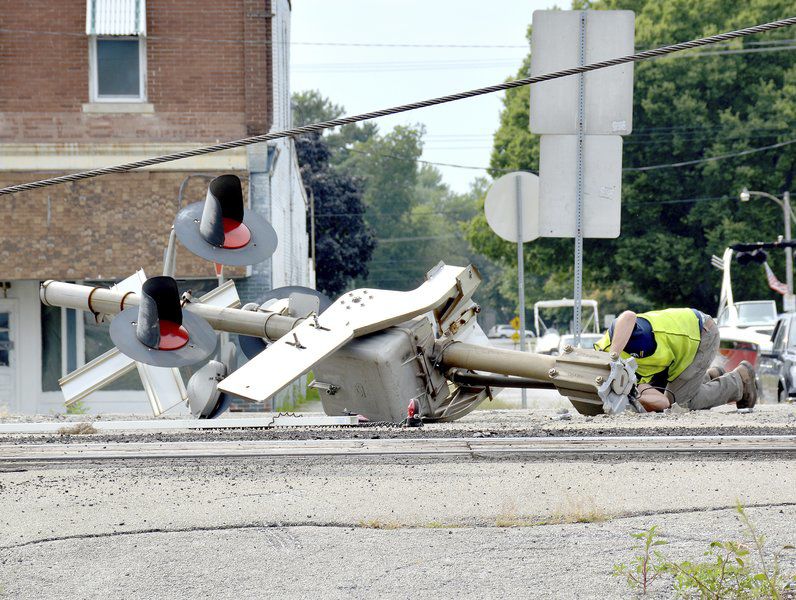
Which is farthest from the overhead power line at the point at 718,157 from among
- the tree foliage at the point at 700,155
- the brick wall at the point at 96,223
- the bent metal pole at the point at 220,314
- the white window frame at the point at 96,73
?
the bent metal pole at the point at 220,314

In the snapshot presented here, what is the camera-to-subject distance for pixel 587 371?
8.50 meters

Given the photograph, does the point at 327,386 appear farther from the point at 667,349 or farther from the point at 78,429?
the point at 667,349

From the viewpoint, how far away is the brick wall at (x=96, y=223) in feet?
62.7

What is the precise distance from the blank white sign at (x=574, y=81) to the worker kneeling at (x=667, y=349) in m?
1.71

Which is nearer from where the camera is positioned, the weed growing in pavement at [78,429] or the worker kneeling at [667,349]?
the weed growing in pavement at [78,429]

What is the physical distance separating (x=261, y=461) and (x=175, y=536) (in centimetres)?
195

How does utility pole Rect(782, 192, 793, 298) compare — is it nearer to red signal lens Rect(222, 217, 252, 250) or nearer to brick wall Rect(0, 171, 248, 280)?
brick wall Rect(0, 171, 248, 280)

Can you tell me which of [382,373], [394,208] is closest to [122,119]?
[382,373]

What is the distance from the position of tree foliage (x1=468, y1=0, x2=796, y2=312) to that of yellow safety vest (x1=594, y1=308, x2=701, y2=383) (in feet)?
110

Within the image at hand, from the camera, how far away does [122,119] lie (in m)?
19.5

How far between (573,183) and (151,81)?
11.1 metres

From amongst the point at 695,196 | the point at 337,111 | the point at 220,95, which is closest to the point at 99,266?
the point at 220,95

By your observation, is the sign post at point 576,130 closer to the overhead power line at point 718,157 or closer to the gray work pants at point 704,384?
the gray work pants at point 704,384

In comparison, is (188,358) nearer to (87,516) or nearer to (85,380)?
(85,380)
